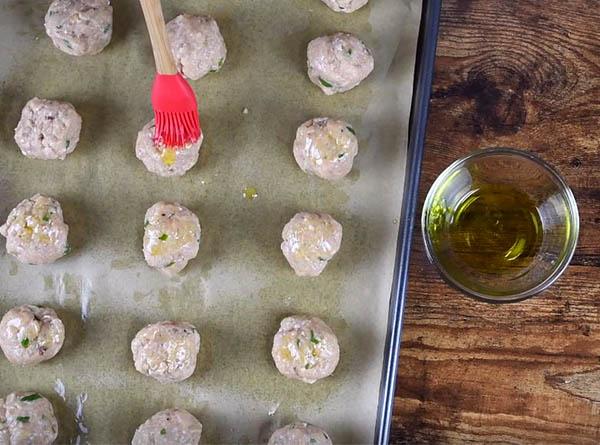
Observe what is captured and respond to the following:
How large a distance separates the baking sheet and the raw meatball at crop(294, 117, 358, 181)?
7cm

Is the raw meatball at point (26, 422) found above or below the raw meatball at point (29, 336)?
below

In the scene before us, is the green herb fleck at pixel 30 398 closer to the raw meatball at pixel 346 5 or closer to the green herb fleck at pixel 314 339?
the green herb fleck at pixel 314 339

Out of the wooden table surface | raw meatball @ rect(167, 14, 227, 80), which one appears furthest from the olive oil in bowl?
raw meatball @ rect(167, 14, 227, 80)

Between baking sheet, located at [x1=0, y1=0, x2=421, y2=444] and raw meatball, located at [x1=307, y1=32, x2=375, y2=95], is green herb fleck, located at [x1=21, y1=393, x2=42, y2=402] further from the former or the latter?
raw meatball, located at [x1=307, y1=32, x2=375, y2=95]

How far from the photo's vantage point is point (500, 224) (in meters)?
2.12

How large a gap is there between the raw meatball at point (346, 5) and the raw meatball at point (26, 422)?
1331mm

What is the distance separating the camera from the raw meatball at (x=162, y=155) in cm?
208

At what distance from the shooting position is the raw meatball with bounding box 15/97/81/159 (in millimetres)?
2082

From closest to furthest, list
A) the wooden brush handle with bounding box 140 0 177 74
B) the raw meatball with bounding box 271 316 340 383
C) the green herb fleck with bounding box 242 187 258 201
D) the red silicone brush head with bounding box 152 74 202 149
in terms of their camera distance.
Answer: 1. the wooden brush handle with bounding box 140 0 177 74
2. the red silicone brush head with bounding box 152 74 202 149
3. the raw meatball with bounding box 271 316 340 383
4. the green herb fleck with bounding box 242 187 258 201

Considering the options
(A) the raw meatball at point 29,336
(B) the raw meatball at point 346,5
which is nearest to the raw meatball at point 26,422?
(A) the raw meatball at point 29,336

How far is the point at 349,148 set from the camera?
2074mm

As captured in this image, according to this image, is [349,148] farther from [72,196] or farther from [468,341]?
[72,196]

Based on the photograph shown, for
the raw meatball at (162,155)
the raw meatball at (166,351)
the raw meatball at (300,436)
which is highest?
the raw meatball at (162,155)

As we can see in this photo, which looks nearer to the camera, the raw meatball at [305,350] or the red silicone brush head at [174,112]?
the red silicone brush head at [174,112]
